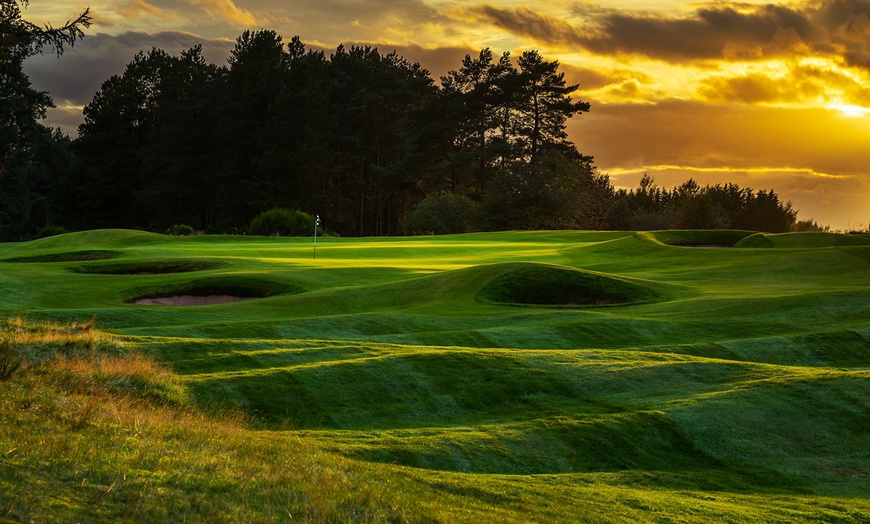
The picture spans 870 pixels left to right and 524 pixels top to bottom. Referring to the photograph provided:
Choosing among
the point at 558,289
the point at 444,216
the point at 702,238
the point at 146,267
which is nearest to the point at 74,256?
the point at 146,267

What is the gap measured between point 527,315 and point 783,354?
27.3ft

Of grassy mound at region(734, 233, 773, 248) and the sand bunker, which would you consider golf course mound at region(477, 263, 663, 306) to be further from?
grassy mound at region(734, 233, 773, 248)

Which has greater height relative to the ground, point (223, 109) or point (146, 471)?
point (223, 109)

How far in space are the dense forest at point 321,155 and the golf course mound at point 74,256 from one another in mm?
43792

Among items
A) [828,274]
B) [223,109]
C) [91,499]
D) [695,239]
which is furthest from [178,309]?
[223,109]

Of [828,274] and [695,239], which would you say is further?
[695,239]

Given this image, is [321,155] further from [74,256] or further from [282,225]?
[74,256]

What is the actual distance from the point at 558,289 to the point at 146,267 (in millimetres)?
19535

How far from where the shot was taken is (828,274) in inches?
1539

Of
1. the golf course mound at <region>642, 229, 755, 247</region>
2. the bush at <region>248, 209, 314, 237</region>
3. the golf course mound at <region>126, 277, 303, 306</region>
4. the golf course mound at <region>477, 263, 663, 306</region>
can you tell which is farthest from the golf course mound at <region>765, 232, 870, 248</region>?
the bush at <region>248, 209, 314, 237</region>

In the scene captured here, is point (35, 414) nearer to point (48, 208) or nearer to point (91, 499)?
point (91, 499)

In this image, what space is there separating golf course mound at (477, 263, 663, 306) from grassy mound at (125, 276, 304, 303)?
804cm

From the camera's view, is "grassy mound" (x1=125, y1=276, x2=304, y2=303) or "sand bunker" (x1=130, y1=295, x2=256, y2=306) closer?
"sand bunker" (x1=130, y1=295, x2=256, y2=306)

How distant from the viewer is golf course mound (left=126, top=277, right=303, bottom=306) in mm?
35125
